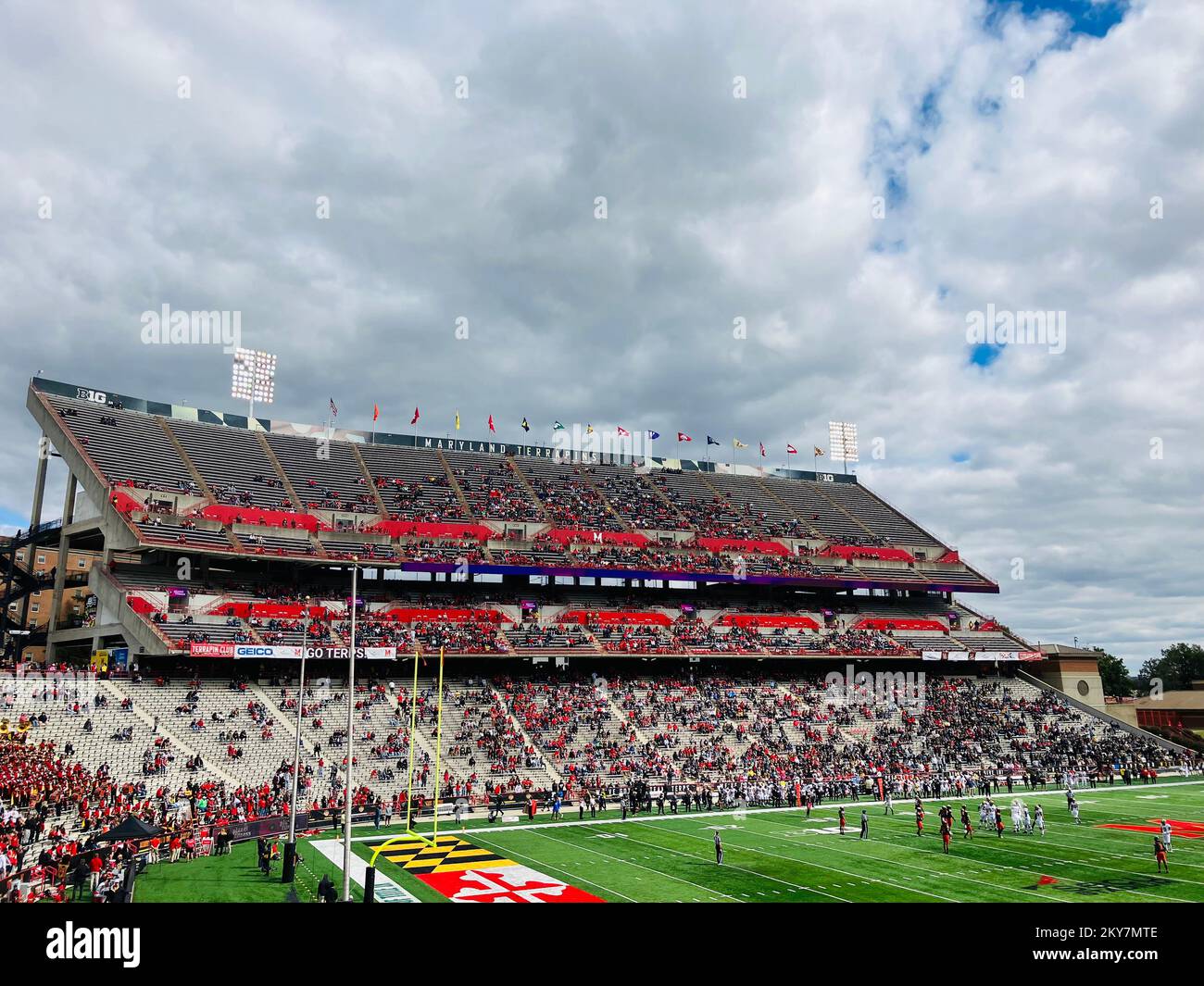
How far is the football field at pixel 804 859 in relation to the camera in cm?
2125

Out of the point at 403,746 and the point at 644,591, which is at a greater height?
the point at 644,591

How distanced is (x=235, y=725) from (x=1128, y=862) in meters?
35.9

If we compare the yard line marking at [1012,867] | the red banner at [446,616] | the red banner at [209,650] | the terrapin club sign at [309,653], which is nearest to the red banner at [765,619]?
the red banner at [446,616]

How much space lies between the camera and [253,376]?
62.0 m

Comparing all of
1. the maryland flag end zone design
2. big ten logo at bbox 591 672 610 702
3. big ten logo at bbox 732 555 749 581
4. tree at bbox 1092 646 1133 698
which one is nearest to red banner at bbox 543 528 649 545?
big ten logo at bbox 732 555 749 581

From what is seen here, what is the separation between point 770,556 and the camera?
64.4 m

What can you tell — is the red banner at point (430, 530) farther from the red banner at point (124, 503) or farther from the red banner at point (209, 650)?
the red banner at point (209, 650)

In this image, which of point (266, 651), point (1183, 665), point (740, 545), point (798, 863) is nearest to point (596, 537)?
point (740, 545)

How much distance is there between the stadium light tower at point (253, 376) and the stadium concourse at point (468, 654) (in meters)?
3.04
